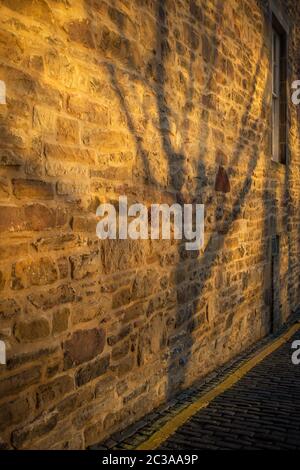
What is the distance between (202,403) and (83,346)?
5.67 ft

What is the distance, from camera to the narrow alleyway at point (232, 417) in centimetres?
375

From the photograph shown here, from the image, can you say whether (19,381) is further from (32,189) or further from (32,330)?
(32,189)

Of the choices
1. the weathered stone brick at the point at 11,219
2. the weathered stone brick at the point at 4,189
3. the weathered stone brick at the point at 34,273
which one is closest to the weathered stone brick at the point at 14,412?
the weathered stone brick at the point at 34,273

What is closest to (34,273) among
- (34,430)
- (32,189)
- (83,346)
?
(32,189)

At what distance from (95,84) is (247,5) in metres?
3.90

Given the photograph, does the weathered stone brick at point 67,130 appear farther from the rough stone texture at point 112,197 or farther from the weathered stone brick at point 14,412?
the weathered stone brick at point 14,412

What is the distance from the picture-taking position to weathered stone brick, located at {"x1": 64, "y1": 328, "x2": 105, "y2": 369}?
3.31m

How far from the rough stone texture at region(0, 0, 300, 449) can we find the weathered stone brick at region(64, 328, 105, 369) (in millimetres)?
13

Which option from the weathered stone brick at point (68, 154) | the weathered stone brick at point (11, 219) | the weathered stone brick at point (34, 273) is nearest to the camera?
the weathered stone brick at point (11, 219)

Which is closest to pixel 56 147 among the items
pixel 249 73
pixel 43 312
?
pixel 43 312

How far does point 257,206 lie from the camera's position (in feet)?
23.5

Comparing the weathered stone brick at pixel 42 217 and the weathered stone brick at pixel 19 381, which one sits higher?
the weathered stone brick at pixel 42 217

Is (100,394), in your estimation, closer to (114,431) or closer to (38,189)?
(114,431)

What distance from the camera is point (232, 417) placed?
430 cm
